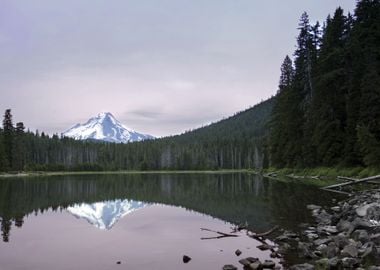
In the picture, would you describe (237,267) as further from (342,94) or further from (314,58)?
Answer: (314,58)

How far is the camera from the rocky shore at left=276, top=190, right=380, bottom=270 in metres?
14.0

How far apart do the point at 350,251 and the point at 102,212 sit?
77.0ft

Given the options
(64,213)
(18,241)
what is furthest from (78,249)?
(64,213)

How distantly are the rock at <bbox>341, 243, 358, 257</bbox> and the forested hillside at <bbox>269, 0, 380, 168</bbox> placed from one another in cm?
2635

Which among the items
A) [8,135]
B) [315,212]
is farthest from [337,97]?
[8,135]

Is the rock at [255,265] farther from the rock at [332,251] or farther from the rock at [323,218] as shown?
the rock at [323,218]

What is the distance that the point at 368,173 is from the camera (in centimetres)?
3988

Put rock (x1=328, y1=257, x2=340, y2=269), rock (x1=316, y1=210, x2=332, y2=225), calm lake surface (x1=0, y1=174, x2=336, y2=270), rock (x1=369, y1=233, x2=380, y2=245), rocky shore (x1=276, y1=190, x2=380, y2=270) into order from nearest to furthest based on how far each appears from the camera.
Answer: rock (x1=328, y1=257, x2=340, y2=269) < rocky shore (x1=276, y1=190, x2=380, y2=270) < rock (x1=369, y1=233, x2=380, y2=245) < calm lake surface (x1=0, y1=174, x2=336, y2=270) < rock (x1=316, y1=210, x2=332, y2=225)

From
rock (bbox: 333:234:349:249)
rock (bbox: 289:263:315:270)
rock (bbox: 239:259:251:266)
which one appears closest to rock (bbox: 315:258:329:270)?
rock (bbox: 289:263:315:270)

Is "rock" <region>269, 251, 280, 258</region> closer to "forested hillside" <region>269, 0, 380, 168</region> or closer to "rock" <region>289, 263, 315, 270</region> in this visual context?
"rock" <region>289, 263, 315, 270</region>

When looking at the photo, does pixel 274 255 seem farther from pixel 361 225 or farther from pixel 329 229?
pixel 329 229

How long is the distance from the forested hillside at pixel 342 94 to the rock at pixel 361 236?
23.9 m

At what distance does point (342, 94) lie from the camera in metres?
52.8

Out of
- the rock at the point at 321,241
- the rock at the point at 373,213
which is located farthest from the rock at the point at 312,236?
the rock at the point at 373,213
